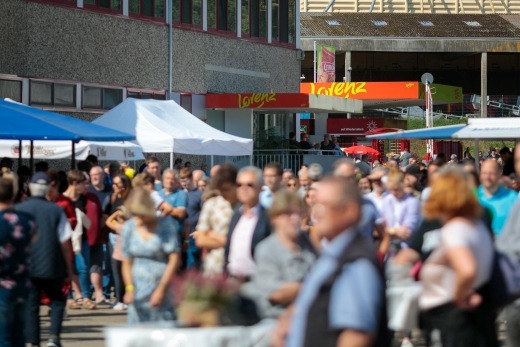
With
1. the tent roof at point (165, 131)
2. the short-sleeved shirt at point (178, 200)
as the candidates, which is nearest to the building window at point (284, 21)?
the tent roof at point (165, 131)

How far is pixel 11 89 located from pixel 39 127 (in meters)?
9.65

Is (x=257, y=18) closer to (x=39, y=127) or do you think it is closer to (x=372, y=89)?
(x=372, y=89)

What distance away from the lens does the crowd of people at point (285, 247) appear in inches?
231

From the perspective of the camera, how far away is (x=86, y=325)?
15.1 meters

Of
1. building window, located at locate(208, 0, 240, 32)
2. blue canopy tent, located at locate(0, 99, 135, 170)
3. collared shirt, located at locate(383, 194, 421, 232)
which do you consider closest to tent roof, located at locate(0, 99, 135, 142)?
blue canopy tent, located at locate(0, 99, 135, 170)

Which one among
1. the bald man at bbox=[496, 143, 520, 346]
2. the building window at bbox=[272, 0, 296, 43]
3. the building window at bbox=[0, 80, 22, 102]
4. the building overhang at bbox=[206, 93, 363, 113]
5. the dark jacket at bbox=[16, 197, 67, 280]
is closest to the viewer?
the bald man at bbox=[496, 143, 520, 346]

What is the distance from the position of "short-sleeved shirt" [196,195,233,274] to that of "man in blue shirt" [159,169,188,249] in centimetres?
420

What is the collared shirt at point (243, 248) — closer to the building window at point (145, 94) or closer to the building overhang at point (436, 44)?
the building window at point (145, 94)

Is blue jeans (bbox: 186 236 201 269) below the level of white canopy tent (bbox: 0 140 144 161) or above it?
below

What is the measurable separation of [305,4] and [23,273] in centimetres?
6547

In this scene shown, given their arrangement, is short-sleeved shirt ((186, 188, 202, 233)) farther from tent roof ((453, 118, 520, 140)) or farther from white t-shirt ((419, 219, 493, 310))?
white t-shirt ((419, 219, 493, 310))

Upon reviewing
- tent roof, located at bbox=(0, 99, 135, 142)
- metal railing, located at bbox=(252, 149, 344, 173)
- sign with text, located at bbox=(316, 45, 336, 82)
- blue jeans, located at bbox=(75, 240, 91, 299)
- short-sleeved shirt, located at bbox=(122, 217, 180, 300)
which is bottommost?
blue jeans, located at bbox=(75, 240, 91, 299)

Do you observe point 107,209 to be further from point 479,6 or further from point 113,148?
point 479,6

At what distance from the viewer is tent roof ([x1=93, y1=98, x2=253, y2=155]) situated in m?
24.5
